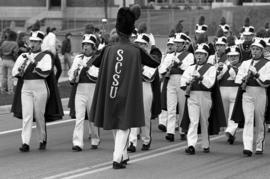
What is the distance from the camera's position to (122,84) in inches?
483

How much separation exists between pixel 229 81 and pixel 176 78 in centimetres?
104

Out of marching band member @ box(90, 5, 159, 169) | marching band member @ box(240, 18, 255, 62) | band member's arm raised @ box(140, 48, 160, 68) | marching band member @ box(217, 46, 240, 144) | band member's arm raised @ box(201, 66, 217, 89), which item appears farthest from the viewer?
marching band member @ box(240, 18, 255, 62)

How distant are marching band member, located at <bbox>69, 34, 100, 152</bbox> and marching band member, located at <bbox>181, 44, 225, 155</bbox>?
1.63m

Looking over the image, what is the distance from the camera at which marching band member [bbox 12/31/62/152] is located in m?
14.1

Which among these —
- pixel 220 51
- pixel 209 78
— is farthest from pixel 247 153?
pixel 220 51

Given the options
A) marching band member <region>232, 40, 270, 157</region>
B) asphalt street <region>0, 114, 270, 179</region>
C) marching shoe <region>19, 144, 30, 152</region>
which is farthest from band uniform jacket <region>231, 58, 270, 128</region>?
marching shoe <region>19, 144, 30, 152</region>

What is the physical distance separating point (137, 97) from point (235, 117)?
8.68ft

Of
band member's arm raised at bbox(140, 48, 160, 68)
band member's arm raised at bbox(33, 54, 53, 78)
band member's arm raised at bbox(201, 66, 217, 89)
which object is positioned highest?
band member's arm raised at bbox(140, 48, 160, 68)

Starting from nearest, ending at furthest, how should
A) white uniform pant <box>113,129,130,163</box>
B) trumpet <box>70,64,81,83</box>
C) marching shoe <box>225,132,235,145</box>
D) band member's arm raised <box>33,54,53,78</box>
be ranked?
white uniform pant <box>113,129,130,163</box>, band member's arm raised <box>33,54,53,78</box>, trumpet <box>70,64,81,83</box>, marching shoe <box>225,132,235,145</box>

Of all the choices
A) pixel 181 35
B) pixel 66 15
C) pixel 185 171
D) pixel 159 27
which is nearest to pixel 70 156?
pixel 185 171

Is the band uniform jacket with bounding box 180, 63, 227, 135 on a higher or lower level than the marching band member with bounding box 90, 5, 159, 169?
lower

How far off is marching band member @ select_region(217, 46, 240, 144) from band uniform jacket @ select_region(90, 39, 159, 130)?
3.40 m

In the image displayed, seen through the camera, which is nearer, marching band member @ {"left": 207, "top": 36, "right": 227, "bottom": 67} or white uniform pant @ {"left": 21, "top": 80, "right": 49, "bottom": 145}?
white uniform pant @ {"left": 21, "top": 80, "right": 49, "bottom": 145}

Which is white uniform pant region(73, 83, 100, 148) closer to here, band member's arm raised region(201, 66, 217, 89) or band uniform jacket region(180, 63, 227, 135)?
band uniform jacket region(180, 63, 227, 135)
